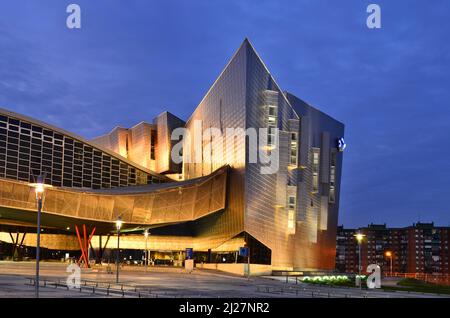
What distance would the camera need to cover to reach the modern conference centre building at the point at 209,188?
77312 mm

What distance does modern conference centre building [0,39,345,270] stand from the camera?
254 ft

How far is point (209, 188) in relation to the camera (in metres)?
81.0

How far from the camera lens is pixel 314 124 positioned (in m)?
98.8

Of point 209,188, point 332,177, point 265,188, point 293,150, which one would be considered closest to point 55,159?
point 209,188

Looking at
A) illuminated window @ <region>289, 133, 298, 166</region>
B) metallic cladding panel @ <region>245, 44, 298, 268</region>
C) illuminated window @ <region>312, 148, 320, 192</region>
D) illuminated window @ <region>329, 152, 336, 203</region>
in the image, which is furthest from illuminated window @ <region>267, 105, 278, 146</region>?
illuminated window @ <region>329, 152, 336, 203</region>

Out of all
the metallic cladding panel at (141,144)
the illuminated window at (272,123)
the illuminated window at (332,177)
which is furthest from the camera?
the metallic cladding panel at (141,144)

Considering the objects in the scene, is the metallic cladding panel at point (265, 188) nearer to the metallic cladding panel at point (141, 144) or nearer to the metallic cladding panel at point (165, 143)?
the metallic cladding panel at point (165, 143)

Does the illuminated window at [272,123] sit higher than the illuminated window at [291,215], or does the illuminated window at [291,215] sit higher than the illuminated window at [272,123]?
the illuminated window at [272,123]

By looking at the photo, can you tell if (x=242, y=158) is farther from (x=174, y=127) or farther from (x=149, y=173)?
(x=174, y=127)

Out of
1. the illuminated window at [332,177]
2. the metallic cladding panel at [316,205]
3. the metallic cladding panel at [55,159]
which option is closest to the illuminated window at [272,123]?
the metallic cladding panel at [316,205]

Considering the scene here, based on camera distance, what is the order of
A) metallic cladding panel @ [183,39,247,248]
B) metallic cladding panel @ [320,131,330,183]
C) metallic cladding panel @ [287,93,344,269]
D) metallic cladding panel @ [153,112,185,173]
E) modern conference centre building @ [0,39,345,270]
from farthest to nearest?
metallic cladding panel @ [153,112,185,173] < metallic cladding panel @ [320,131,330,183] < metallic cladding panel @ [287,93,344,269] < metallic cladding panel @ [183,39,247,248] < modern conference centre building @ [0,39,345,270]

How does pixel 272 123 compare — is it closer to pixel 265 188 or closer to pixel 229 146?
pixel 229 146

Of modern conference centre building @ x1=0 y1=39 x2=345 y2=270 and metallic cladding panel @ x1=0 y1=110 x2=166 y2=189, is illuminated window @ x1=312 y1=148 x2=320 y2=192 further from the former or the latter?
metallic cladding panel @ x1=0 y1=110 x2=166 y2=189

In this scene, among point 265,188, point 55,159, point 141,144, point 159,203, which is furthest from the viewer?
point 141,144
